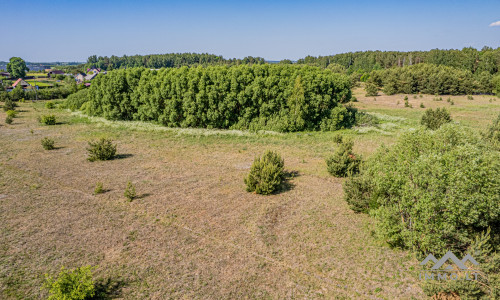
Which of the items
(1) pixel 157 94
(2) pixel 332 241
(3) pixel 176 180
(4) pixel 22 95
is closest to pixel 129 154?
(3) pixel 176 180

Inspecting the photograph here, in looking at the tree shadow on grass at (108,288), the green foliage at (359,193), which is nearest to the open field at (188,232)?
the tree shadow on grass at (108,288)

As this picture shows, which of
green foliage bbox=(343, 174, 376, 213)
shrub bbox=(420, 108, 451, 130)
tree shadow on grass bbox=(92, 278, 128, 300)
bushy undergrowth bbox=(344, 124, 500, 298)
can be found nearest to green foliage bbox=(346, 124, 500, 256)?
bushy undergrowth bbox=(344, 124, 500, 298)

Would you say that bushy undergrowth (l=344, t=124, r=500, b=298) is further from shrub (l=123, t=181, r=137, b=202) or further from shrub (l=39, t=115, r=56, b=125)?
shrub (l=39, t=115, r=56, b=125)

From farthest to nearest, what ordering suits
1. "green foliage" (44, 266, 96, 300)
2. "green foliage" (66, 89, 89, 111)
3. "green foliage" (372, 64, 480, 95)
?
"green foliage" (372, 64, 480, 95) < "green foliage" (66, 89, 89, 111) < "green foliage" (44, 266, 96, 300)

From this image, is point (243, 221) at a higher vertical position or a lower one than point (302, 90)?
lower

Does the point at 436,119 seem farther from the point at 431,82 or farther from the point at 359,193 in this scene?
the point at 431,82

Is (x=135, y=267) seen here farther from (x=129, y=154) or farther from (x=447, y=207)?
(x=129, y=154)

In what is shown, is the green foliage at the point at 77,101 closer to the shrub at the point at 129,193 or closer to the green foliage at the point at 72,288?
the shrub at the point at 129,193
